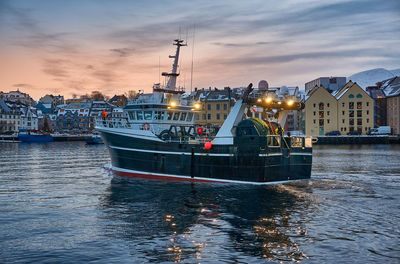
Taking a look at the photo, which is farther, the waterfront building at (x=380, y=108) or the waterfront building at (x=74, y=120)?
the waterfront building at (x=74, y=120)

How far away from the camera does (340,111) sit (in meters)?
106

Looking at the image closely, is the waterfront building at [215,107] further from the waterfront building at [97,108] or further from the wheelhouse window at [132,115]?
the waterfront building at [97,108]

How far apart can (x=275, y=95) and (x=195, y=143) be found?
24.2 feet

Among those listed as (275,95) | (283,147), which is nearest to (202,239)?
(283,147)

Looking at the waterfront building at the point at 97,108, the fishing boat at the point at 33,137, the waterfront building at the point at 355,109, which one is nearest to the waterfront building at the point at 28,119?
the waterfront building at the point at 97,108

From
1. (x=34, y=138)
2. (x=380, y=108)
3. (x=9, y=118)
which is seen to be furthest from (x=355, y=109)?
(x=9, y=118)

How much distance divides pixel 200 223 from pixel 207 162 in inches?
435

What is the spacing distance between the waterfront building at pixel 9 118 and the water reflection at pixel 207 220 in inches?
5340

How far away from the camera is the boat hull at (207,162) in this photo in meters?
25.5

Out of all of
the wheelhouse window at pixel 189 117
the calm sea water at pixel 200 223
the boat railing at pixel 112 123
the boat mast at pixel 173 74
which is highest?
the boat mast at pixel 173 74

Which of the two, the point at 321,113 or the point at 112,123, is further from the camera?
the point at 321,113

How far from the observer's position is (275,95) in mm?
28641

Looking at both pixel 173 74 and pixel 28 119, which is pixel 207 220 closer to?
pixel 173 74

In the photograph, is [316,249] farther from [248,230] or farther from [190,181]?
[190,181]
